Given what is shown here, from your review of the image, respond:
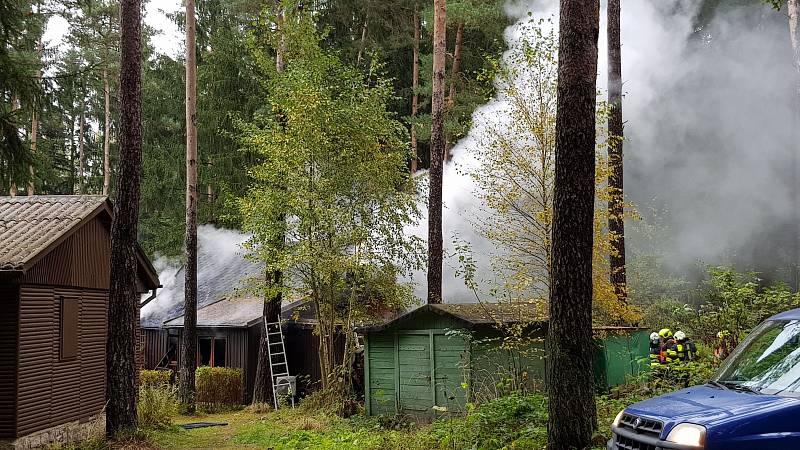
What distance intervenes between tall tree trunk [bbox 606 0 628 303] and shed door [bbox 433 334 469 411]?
11.8ft

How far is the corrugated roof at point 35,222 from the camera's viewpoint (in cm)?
1308

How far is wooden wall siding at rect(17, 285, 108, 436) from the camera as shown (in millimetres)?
13383

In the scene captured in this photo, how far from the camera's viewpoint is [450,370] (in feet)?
53.1

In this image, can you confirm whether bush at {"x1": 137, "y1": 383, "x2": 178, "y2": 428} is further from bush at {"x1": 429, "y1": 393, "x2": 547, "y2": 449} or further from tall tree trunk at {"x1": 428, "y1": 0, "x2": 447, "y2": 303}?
bush at {"x1": 429, "y1": 393, "x2": 547, "y2": 449}

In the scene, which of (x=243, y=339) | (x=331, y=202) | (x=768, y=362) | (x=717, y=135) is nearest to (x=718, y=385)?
(x=768, y=362)

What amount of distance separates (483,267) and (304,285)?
6.55 metres

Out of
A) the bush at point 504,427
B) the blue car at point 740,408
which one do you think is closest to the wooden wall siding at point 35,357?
the bush at point 504,427

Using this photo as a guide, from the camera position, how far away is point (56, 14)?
107ft

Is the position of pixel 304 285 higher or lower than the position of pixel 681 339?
higher

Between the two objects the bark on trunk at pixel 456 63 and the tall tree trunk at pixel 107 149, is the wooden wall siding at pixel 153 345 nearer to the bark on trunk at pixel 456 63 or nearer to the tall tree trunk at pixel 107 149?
the bark on trunk at pixel 456 63

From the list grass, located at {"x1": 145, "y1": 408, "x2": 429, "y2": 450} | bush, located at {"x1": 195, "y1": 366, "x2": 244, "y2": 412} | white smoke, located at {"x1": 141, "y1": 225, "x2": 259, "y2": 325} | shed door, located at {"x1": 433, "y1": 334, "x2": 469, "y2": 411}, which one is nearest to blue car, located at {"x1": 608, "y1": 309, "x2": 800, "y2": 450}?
grass, located at {"x1": 145, "y1": 408, "x2": 429, "y2": 450}

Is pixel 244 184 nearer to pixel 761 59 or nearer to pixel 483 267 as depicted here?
pixel 483 267

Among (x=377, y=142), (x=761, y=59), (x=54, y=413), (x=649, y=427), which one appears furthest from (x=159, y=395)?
(x=761, y=59)

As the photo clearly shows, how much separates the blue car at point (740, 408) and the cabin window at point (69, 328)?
11.9 metres
